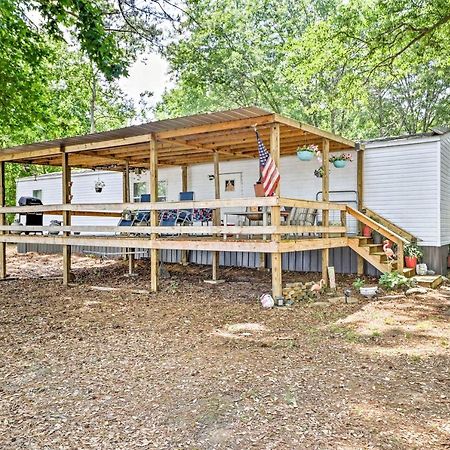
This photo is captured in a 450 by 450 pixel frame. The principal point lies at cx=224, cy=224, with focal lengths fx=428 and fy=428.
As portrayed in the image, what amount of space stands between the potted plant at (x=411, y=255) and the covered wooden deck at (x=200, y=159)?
0.75 meters

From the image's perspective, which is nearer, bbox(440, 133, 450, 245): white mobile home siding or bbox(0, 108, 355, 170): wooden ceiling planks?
bbox(0, 108, 355, 170): wooden ceiling planks

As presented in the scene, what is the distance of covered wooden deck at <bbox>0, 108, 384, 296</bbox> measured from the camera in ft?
21.2

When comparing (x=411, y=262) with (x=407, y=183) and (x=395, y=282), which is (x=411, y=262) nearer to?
(x=395, y=282)

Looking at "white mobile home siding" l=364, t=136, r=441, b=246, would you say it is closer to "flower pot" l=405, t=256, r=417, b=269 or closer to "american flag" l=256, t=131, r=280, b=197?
"flower pot" l=405, t=256, r=417, b=269

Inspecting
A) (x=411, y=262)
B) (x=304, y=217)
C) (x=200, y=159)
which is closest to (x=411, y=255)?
(x=411, y=262)

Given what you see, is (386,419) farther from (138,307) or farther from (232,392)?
(138,307)

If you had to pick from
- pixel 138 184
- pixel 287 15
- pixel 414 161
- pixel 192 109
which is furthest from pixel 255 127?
pixel 192 109

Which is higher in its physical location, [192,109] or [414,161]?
[192,109]

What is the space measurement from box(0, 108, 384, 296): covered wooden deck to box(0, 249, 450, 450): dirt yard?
3.65 feet

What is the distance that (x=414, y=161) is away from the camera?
8.86 m

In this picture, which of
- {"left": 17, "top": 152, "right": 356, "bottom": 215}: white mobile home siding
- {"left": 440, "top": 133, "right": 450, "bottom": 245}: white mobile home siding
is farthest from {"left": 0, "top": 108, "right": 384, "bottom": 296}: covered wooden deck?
{"left": 440, "top": 133, "right": 450, "bottom": 245}: white mobile home siding

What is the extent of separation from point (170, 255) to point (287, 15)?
526 inches

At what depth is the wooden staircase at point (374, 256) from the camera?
7980 mm

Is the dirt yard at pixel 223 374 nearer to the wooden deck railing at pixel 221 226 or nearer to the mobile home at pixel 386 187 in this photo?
the wooden deck railing at pixel 221 226
